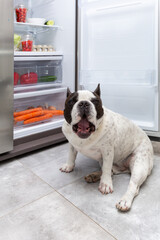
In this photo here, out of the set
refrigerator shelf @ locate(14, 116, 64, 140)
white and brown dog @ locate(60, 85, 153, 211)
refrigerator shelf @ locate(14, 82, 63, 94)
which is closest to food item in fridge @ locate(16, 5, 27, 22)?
refrigerator shelf @ locate(14, 82, 63, 94)

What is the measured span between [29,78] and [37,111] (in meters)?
0.32

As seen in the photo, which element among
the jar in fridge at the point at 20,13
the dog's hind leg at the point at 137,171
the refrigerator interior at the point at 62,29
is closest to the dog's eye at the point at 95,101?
the dog's hind leg at the point at 137,171

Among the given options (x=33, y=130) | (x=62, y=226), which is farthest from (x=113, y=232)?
(x=33, y=130)

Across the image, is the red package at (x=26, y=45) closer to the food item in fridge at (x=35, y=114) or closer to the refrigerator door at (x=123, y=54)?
the refrigerator door at (x=123, y=54)

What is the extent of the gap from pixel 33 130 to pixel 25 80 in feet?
1.66

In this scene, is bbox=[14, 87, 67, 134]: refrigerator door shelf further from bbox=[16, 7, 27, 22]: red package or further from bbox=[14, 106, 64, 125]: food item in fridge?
bbox=[16, 7, 27, 22]: red package

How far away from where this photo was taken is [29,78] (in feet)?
6.93

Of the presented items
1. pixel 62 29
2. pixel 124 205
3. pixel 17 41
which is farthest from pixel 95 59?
pixel 124 205

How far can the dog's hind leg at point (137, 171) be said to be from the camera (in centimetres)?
108

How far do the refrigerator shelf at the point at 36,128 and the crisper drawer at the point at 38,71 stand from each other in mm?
376

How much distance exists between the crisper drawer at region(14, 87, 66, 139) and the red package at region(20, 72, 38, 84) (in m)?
0.14

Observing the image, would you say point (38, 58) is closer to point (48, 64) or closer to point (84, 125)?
point (48, 64)

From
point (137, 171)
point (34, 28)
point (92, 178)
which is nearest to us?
point (137, 171)

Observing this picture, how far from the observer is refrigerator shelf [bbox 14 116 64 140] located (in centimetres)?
180
